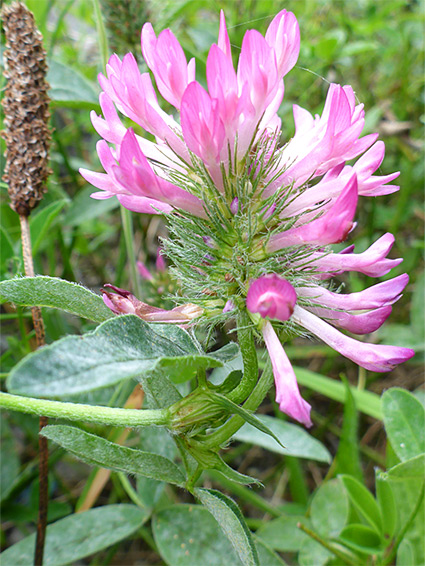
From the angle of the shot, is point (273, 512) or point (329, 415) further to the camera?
point (329, 415)

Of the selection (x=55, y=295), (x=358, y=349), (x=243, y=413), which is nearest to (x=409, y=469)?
(x=358, y=349)

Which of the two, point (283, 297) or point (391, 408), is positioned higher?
point (283, 297)

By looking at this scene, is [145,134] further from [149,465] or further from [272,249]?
[149,465]

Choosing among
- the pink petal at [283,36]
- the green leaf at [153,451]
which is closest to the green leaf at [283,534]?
the green leaf at [153,451]

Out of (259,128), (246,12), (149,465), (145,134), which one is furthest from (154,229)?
(149,465)

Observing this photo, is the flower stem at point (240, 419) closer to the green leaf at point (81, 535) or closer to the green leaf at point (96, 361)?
the green leaf at point (96, 361)

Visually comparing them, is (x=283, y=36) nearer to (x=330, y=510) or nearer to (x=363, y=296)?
(x=363, y=296)

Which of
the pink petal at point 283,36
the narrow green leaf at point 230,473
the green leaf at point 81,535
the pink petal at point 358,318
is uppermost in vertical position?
the pink petal at point 283,36
